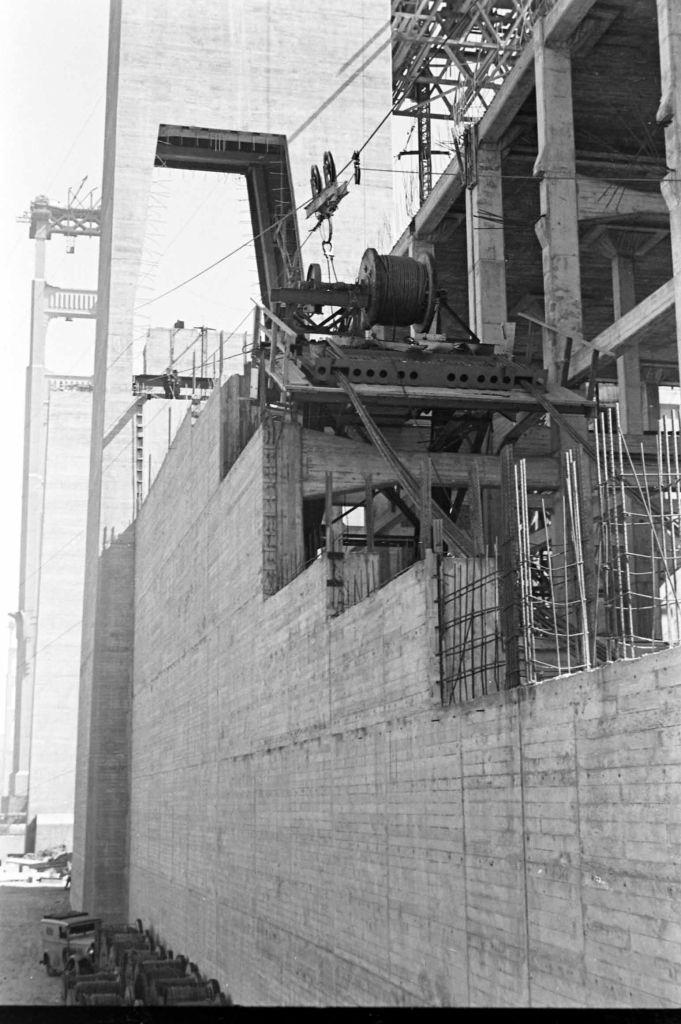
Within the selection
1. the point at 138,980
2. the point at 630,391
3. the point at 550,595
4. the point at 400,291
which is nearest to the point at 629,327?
the point at 630,391

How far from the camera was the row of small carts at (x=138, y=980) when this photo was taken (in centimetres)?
2227

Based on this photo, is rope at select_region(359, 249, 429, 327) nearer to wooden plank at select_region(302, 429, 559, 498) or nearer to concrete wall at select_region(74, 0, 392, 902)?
wooden plank at select_region(302, 429, 559, 498)

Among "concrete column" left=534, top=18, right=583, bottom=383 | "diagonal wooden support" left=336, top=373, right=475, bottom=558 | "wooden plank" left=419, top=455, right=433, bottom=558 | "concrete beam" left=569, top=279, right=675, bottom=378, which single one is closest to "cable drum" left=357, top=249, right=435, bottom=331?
"concrete column" left=534, top=18, right=583, bottom=383

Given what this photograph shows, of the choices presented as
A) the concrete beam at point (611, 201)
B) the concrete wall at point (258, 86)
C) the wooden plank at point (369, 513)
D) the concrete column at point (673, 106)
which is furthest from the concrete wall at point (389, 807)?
the concrete wall at point (258, 86)

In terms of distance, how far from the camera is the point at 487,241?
26.0m

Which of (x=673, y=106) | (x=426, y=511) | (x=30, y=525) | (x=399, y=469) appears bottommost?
(x=426, y=511)

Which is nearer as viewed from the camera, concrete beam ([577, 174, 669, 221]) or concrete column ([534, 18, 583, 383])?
concrete column ([534, 18, 583, 383])

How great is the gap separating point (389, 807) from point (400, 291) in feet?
34.2

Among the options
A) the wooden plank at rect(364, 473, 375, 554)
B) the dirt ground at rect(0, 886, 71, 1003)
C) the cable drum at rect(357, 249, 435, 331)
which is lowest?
the dirt ground at rect(0, 886, 71, 1003)

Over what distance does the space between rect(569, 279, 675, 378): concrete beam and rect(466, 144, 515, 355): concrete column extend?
152 inches

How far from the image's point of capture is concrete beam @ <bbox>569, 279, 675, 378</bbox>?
20156mm

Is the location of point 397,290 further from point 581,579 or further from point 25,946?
point 25,946

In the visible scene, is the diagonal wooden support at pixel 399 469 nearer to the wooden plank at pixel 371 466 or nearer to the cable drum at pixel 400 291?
the wooden plank at pixel 371 466

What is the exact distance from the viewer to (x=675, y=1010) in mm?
8102
